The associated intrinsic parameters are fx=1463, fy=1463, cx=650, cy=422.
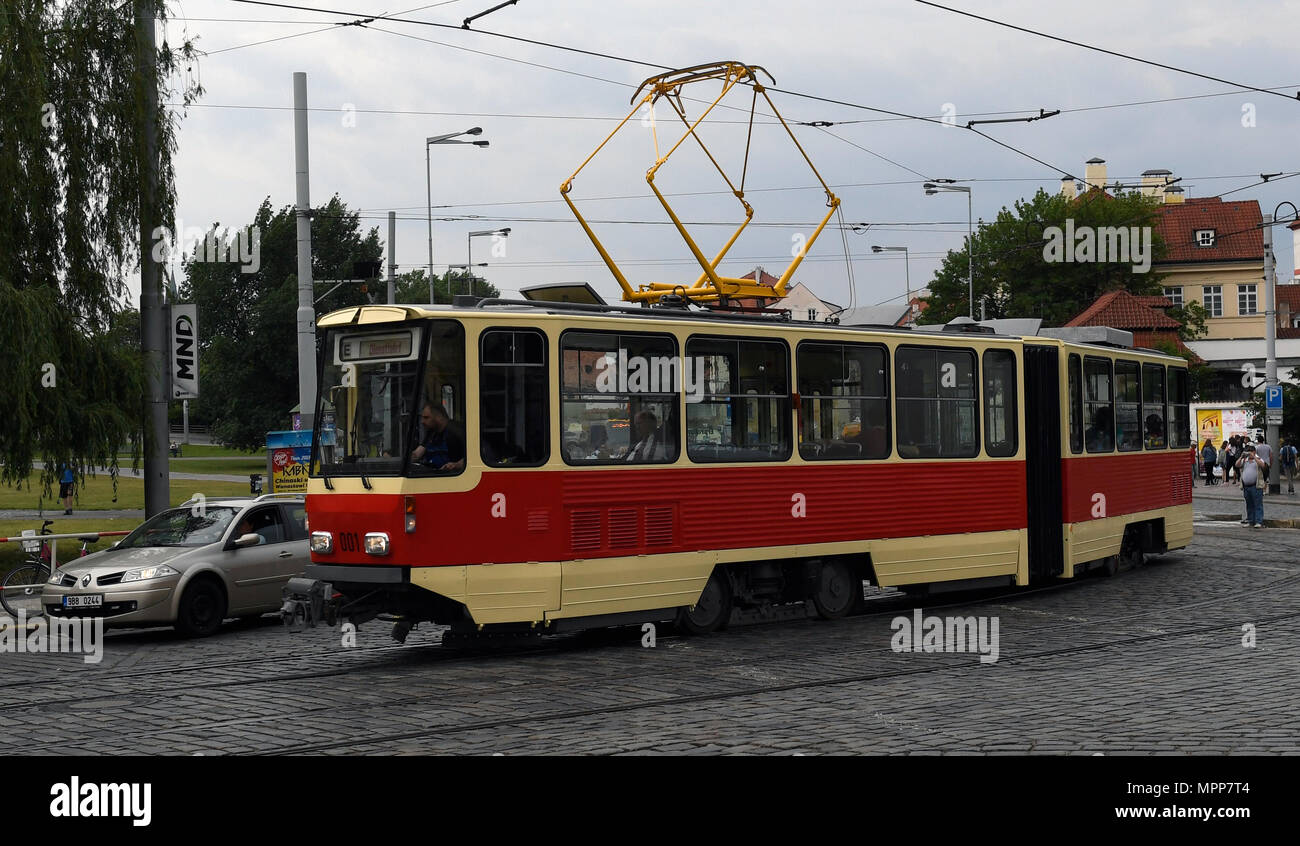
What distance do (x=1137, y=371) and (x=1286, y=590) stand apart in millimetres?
4188

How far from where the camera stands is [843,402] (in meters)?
15.3

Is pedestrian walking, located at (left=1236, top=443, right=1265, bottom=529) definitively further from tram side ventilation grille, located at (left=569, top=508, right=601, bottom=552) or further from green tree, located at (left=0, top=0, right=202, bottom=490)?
green tree, located at (left=0, top=0, right=202, bottom=490)

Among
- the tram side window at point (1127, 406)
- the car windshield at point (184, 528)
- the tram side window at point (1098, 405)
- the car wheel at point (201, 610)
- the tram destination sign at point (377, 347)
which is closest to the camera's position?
the tram destination sign at point (377, 347)

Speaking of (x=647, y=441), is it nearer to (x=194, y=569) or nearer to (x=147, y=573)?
(x=194, y=569)

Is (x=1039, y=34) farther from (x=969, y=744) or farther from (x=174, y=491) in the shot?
(x=174, y=491)

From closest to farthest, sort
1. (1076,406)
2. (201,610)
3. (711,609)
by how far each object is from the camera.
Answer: (711,609), (201,610), (1076,406)

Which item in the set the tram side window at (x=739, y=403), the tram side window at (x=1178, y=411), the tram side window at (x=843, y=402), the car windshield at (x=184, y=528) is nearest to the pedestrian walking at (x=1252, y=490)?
the tram side window at (x=1178, y=411)

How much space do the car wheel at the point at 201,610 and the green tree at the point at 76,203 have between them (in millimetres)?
5743

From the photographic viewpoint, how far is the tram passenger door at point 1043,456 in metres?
17.6

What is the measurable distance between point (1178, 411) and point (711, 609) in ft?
37.9

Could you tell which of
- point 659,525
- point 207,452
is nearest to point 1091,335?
point 659,525

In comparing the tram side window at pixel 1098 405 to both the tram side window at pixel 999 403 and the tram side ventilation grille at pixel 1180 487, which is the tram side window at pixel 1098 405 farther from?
the tram side ventilation grille at pixel 1180 487
